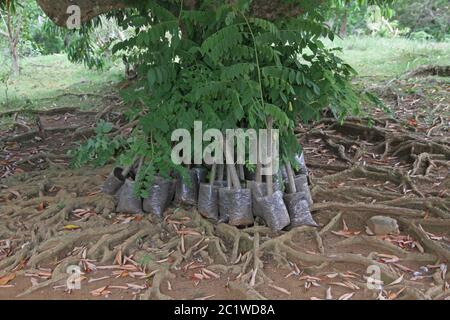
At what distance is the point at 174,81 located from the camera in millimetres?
3537

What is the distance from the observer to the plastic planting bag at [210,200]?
12.4ft

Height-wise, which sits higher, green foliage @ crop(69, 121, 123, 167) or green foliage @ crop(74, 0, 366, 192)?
green foliage @ crop(74, 0, 366, 192)

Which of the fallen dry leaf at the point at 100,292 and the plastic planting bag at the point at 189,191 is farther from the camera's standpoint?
the plastic planting bag at the point at 189,191

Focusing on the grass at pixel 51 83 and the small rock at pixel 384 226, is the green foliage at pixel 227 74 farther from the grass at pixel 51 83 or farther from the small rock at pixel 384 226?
the grass at pixel 51 83

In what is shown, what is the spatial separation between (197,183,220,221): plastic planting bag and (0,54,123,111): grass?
16.2ft

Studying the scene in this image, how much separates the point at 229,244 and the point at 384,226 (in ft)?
3.81

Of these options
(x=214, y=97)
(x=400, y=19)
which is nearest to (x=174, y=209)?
(x=214, y=97)

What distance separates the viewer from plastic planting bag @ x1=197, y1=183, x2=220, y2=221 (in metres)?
3.78

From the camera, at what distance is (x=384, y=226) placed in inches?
144

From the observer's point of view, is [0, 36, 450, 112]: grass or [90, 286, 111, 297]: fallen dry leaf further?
[0, 36, 450, 112]: grass

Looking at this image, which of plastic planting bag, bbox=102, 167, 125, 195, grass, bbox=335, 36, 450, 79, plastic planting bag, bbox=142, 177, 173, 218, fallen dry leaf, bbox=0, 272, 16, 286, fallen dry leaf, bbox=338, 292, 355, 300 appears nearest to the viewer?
fallen dry leaf, bbox=338, 292, 355, 300

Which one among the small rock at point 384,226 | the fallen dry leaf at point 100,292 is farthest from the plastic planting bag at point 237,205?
the fallen dry leaf at point 100,292

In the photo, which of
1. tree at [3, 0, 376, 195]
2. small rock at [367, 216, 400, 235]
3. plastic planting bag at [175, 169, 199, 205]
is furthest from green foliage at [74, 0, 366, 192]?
small rock at [367, 216, 400, 235]

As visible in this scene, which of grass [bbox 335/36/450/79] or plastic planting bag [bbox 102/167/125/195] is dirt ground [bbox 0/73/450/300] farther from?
grass [bbox 335/36/450/79]
